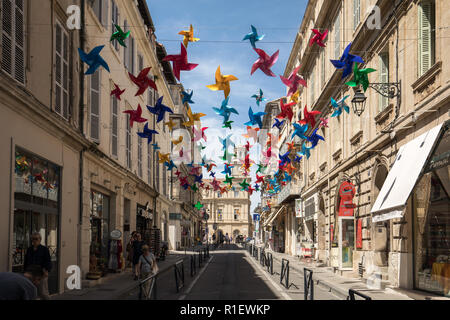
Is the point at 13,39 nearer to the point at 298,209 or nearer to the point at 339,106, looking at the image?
the point at 339,106

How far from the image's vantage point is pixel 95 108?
1941 cm

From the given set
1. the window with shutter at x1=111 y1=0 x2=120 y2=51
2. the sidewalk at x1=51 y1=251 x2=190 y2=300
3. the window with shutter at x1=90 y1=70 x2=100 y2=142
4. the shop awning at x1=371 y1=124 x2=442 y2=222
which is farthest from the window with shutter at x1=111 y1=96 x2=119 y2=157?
the shop awning at x1=371 y1=124 x2=442 y2=222

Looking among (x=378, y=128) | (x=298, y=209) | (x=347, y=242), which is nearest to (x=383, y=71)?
(x=378, y=128)

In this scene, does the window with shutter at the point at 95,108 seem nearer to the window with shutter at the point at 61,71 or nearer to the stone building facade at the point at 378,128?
the window with shutter at the point at 61,71

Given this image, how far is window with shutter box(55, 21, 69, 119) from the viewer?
1527 cm

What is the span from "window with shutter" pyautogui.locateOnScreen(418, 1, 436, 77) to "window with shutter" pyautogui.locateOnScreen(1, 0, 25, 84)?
1002 cm

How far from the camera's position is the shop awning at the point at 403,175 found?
12.7 metres

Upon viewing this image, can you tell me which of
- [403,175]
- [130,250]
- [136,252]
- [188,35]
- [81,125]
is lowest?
[130,250]

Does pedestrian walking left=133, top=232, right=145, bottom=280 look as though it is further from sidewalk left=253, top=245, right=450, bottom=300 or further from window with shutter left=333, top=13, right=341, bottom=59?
window with shutter left=333, top=13, right=341, bottom=59

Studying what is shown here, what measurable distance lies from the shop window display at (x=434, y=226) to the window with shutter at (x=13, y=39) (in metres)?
9.73

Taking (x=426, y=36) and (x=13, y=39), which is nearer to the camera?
(x=13, y=39)

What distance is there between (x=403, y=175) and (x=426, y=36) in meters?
3.80
